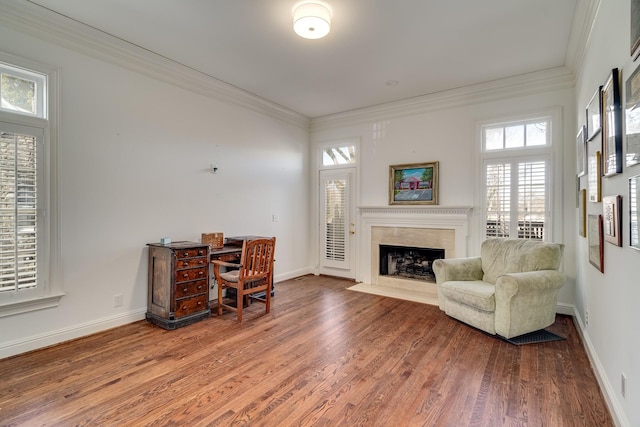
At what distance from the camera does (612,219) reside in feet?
6.51

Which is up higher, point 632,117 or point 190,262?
A: point 632,117

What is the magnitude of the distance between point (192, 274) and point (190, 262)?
140mm

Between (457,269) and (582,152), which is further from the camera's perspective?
(457,269)

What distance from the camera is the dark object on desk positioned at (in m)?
3.40

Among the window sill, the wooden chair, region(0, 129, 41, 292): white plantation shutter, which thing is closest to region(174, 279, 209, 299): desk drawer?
the wooden chair

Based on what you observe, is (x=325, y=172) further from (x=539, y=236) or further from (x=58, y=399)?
(x=58, y=399)

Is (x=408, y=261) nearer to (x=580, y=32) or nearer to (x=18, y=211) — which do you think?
(x=580, y=32)

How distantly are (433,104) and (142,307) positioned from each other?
15.8 ft

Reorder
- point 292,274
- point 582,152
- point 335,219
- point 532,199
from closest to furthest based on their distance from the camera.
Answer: point 582,152 → point 532,199 → point 292,274 → point 335,219

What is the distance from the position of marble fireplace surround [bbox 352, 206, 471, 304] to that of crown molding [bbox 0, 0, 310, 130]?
2813 millimetres

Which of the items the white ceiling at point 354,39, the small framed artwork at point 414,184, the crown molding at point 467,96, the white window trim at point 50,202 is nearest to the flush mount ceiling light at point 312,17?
the white ceiling at point 354,39

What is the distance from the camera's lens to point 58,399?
2152 millimetres

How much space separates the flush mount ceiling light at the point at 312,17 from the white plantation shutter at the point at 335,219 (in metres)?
3.12

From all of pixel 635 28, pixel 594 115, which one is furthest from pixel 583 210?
pixel 635 28
